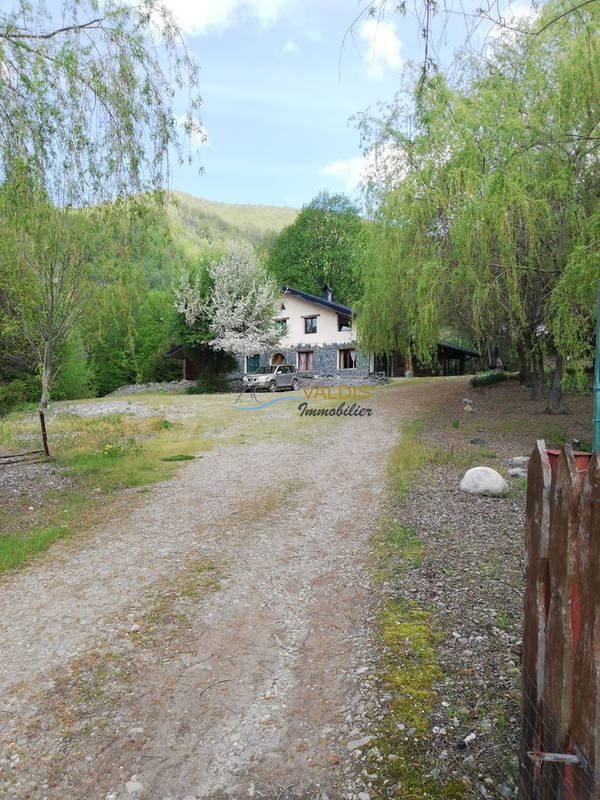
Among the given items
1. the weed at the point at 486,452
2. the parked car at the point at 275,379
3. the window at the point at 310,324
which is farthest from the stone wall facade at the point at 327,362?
the weed at the point at 486,452

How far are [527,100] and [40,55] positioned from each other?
33.2 ft

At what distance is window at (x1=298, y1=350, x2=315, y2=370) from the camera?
38.0m

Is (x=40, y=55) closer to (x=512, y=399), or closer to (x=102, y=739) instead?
(x=102, y=739)

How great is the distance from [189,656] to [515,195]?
10.6 m

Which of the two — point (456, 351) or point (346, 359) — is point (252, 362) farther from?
point (456, 351)

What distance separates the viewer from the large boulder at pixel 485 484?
816cm

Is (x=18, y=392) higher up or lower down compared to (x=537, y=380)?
higher up

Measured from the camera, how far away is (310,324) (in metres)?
37.9

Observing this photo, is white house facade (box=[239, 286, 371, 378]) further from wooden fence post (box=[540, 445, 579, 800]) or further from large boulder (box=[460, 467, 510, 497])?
wooden fence post (box=[540, 445, 579, 800])

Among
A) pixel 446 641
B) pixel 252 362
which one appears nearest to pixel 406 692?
pixel 446 641

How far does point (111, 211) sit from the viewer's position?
830 centimetres

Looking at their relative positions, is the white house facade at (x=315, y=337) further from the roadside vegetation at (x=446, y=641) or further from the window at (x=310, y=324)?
the roadside vegetation at (x=446, y=641)

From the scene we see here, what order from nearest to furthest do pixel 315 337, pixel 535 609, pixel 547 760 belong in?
pixel 547 760 → pixel 535 609 → pixel 315 337

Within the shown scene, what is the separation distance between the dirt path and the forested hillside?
4260 millimetres
